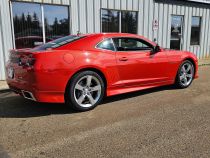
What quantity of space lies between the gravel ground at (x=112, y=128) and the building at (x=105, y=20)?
2882 mm

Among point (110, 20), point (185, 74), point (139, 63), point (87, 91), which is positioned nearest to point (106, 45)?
point (139, 63)

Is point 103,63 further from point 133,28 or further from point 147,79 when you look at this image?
point 133,28

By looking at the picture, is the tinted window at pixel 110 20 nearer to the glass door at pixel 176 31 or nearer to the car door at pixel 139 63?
the glass door at pixel 176 31

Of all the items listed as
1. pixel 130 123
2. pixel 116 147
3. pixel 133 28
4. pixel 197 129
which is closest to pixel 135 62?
pixel 130 123

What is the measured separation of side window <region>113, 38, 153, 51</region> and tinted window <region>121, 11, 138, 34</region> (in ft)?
14.7

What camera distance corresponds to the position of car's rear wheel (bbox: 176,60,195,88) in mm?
6402

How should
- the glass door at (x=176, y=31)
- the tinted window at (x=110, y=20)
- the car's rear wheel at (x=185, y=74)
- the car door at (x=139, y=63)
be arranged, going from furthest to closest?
1. the glass door at (x=176, y=31)
2. the tinted window at (x=110, y=20)
3. the car's rear wheel at (x=185, y=74)
4. the car door at (x=139, y=63)

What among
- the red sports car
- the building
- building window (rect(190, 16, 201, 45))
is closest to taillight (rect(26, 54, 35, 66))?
the red sports car

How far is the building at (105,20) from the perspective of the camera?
7.57 m

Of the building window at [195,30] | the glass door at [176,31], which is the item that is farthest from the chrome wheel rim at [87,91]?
the building window at [195,30]

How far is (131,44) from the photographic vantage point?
5.57m

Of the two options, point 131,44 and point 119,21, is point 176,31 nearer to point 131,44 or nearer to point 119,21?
point 119,21

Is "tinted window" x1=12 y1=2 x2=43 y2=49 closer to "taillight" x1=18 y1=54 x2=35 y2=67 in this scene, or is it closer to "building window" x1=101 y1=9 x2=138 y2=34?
"building window" x1=101 y1=9 x2=138 y2=34

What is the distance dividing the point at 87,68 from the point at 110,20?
5287 millimetres
